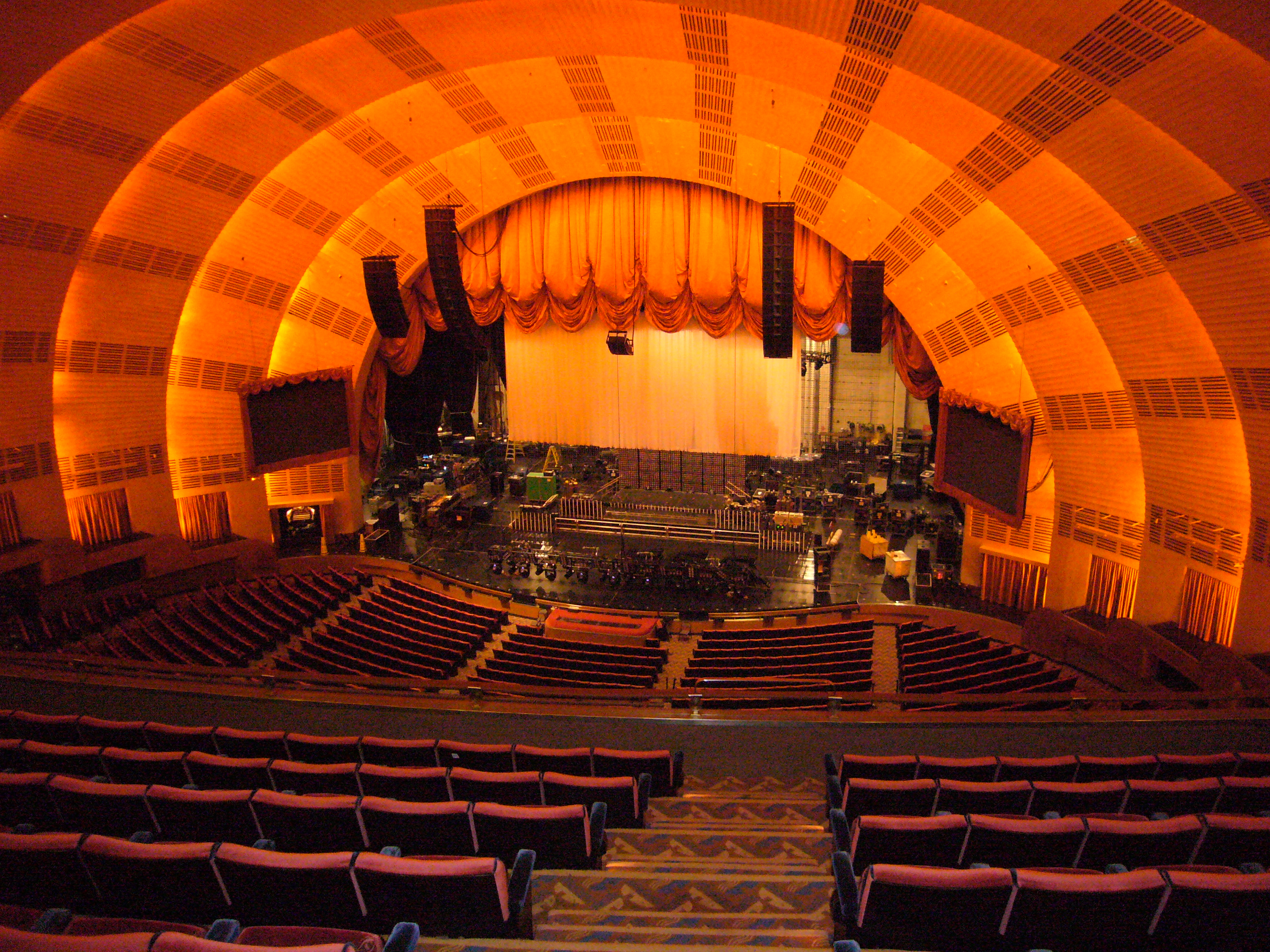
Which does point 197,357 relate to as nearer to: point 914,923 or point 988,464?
point 988,464

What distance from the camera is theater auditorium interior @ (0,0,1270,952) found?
3.44m

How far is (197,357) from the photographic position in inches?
537

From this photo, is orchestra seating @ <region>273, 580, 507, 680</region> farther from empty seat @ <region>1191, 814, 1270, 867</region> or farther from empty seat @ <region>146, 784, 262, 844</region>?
empty seat @ <region>1191, 814, 1270, 867</region>

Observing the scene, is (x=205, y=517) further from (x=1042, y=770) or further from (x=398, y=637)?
(x=1042, y=770)

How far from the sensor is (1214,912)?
273 cm

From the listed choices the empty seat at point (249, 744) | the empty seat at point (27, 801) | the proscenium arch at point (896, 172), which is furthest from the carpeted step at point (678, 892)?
the proscenium arch at point (896, 172)

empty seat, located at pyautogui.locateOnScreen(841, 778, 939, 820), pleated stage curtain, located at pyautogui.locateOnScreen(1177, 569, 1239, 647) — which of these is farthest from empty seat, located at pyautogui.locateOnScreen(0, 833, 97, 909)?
pleated stage curtain, located at pyautogui.locateOnScreen(1177, 569, 1239, 647)

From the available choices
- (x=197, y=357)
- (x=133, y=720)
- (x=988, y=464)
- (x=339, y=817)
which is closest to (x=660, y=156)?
(x=988, y=464)

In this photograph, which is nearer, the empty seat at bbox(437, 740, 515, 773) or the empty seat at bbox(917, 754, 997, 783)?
the empty seat at bbox(917, 754, 997, 783)

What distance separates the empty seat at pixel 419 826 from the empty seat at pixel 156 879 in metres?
0.65

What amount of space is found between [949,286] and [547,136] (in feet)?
24.6

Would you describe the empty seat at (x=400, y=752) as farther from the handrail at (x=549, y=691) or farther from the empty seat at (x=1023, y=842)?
the empty seat at (x=1023, y=842)

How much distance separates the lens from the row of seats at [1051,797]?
4043 millimetres

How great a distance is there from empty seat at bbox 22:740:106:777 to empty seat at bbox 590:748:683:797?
290 centimetres
